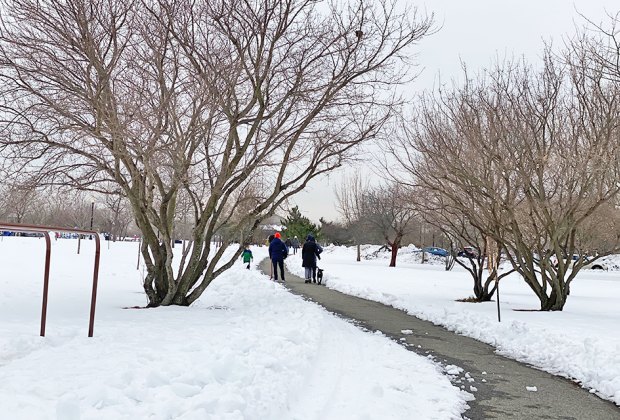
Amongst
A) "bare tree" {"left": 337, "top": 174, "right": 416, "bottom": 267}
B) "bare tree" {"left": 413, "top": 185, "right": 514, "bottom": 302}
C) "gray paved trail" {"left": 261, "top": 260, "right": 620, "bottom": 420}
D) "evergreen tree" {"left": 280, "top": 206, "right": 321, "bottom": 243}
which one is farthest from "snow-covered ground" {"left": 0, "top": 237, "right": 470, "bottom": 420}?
"evergreen tree" {"left": 280, "top": 206, "right": 321, "bottom": 243}

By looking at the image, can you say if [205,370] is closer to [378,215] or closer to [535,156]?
[535,156]

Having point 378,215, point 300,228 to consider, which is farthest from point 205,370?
point 300,228

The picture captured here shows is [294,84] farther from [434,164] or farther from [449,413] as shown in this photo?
[449,413]

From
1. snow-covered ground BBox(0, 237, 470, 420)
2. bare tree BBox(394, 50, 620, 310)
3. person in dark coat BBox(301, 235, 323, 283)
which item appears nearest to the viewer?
snow-covered ground BBox(0, 237, 470, 420)

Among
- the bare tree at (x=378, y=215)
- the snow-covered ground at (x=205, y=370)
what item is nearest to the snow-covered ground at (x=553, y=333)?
the snow-covered ground at (x=205, y=370)

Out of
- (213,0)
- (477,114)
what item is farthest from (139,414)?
(477,114)

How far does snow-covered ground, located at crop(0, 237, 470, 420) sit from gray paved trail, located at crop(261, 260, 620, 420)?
34cm

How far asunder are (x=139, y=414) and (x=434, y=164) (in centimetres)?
1048

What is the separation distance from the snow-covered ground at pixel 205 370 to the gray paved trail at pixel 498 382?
34cm

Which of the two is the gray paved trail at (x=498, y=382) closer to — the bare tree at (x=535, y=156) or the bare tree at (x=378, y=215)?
the bare tree at (x=535, y=156)

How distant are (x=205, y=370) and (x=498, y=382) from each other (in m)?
3.25

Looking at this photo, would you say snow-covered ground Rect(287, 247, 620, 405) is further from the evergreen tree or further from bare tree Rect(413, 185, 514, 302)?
the evergreen tree

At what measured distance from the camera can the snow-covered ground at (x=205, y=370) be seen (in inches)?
146

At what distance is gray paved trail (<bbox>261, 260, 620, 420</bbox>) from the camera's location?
475 cm
